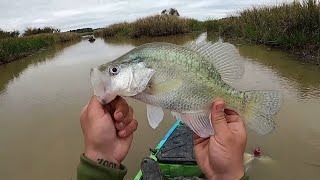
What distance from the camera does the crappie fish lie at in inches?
68.2

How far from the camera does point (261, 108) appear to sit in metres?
1.78

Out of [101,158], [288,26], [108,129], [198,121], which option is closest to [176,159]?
[101,158]

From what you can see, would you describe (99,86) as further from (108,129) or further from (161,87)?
(108,129)

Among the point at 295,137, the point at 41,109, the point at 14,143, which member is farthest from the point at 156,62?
the point at 41,109

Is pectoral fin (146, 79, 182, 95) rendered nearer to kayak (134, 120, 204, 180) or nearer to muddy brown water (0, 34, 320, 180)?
kayak (134, 120, 204, 180)

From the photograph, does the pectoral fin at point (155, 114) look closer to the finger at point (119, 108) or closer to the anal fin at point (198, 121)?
the anal fin at point (198, 121)

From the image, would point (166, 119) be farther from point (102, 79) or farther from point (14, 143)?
point (102, 79)

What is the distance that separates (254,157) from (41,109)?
15.2ft

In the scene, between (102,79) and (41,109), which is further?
(41,109)

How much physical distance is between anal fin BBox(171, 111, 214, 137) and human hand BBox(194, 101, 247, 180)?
0.11ft

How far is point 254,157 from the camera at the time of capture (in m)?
4.19

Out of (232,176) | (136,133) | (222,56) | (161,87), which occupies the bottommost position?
(136,133)

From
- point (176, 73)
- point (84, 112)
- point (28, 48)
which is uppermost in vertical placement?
point (176, 73)

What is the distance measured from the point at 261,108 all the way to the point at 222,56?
1.02ft
